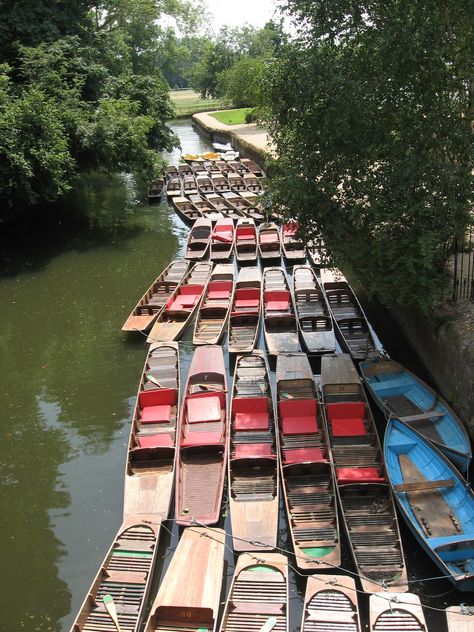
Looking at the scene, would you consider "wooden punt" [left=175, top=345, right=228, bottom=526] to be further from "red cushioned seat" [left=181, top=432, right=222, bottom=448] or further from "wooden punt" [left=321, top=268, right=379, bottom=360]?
"wooden punt" [left=321, top=268, right=379, bottom=360]

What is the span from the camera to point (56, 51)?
24.9m

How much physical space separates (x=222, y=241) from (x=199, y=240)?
97cm

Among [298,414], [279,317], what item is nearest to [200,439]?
[298,414]

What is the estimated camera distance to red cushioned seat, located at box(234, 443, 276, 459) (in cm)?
1082

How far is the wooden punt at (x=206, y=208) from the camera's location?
85.2 feet

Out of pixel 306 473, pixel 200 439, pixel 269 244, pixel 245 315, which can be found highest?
pixel 269 244

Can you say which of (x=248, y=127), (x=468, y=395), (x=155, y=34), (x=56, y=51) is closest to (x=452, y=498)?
(x=468, y=395)

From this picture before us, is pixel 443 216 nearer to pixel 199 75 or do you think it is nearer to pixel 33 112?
pixel 33 112

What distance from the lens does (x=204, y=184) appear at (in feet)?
106

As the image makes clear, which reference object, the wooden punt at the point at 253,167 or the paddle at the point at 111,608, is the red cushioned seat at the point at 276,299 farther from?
the wooden punt at the point at 253,167

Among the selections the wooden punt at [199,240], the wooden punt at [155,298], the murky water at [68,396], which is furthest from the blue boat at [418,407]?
the wooden punt at [199,240]

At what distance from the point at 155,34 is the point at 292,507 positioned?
48259 mm

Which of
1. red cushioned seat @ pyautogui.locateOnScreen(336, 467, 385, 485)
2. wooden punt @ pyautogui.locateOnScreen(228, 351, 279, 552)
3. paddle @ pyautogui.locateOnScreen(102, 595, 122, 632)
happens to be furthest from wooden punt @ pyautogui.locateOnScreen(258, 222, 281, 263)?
paddle @ pyautogui.locateOnScreen(102, 595, 122, 632)

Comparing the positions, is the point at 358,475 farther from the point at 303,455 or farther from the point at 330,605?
the point at 330,605
